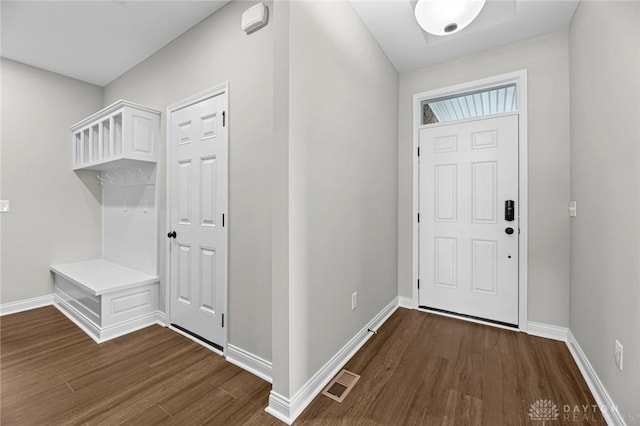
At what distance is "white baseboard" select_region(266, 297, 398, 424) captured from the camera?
151 cm

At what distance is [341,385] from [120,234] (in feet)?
10.5

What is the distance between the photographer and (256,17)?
6.00ft

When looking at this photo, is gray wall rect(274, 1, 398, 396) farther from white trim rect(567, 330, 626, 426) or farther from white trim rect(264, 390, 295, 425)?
white trim rect(567, 330, 626, 426)

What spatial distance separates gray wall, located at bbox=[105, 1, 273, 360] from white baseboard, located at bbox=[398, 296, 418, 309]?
186 cm

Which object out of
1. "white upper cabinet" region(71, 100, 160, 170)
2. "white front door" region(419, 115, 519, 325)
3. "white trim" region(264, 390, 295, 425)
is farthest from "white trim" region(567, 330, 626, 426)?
"white upper cabinet" region(71, 100, 160, 170)

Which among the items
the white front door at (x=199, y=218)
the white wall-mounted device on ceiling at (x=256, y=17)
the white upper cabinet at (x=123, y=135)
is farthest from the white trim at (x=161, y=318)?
the white wall-mounted device on ceiling at (x=256, y=17)

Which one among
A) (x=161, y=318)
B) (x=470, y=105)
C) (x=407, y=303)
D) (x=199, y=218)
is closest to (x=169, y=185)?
(x=199, y=218)

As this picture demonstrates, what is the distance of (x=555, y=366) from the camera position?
197 centimetres

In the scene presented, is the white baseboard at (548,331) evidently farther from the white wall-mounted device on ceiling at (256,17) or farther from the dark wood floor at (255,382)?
the white wall-mounted device on ceiling at (256,17)

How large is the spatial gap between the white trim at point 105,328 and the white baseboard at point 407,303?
2659mm

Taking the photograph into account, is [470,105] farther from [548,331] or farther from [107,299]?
[107,299]

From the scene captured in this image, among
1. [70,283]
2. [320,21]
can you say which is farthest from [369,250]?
[70,283]

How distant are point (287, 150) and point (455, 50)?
237 cm

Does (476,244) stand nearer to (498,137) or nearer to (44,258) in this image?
(498,137)
